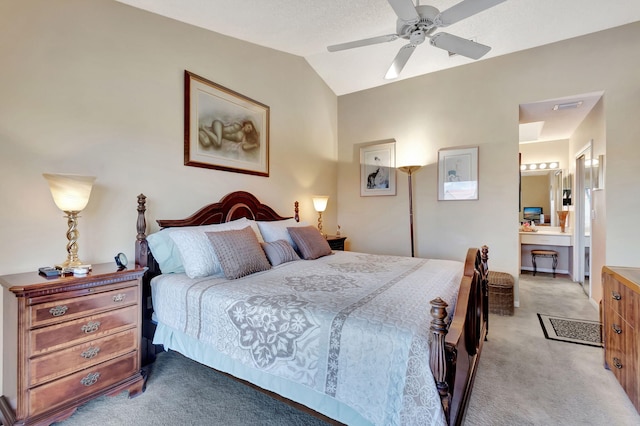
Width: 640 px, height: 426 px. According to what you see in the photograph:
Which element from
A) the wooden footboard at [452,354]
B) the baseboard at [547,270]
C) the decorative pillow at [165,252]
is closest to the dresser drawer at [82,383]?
the decorative pillow at [165,252]

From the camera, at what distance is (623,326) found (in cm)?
194

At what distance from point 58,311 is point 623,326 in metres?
3.61

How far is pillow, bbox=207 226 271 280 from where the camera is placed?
2191 mm

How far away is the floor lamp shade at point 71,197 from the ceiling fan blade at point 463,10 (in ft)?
9.02

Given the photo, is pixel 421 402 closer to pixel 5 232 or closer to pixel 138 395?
pixel 138 395

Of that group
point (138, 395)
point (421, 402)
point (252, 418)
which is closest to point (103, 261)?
point (138, 395)

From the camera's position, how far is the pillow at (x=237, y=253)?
Result: 7.19ft

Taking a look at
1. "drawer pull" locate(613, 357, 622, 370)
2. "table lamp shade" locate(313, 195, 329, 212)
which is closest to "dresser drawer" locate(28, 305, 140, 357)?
"table lamp shade" locate(313, 195, 329, 212)

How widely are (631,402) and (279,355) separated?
2342 mm

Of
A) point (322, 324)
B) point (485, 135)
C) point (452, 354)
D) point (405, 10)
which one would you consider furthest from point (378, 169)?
point (452, 354)

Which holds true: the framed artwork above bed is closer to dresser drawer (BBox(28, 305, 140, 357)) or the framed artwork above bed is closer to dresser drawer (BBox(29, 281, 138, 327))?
dresser drawer (BBox(29, 281, 138, 327))

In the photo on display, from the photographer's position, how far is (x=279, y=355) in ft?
4.93

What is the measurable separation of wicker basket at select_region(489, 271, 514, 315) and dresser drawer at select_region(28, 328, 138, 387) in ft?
12.3

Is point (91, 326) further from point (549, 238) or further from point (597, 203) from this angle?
point (549, 238)
